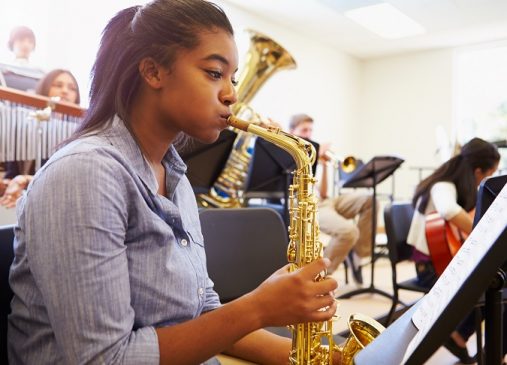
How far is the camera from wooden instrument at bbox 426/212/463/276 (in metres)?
2.64

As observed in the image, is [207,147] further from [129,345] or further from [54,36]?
[54,36]

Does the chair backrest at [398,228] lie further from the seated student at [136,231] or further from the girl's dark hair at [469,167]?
the seated student at [136,231]

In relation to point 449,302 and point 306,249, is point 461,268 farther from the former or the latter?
point 306,249

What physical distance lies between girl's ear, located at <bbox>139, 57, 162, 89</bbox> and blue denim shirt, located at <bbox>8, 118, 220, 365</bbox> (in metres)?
0.11

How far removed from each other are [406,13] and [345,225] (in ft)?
11.4

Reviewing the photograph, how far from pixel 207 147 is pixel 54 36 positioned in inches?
102

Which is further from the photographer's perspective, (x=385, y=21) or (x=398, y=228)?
(x=385, y=21)

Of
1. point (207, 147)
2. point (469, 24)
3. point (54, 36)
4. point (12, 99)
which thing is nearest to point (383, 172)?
point (207, 147)

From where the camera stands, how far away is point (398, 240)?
2869 millimetres

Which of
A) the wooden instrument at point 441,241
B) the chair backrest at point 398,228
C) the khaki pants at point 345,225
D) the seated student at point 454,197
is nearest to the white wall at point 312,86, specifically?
the khaki pants at point 345,225

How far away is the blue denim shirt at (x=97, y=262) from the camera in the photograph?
74 centimetres

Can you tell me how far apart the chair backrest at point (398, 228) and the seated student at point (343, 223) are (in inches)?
38.2

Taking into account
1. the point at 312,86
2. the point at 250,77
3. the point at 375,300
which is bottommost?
the point at 375,300

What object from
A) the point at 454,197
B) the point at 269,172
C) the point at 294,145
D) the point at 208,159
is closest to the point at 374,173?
the point at 269,172
